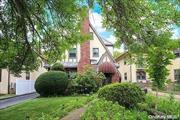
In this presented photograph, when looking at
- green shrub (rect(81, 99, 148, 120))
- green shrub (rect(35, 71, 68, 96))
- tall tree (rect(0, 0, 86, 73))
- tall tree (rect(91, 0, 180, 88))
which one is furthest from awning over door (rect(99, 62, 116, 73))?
green shrub (rect(81, 99, 148, 120))

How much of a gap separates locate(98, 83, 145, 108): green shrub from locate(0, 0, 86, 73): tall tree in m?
2.76

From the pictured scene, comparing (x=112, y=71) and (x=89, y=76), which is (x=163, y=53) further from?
(x=112, y=71)

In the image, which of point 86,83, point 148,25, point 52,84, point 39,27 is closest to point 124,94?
point 148,25

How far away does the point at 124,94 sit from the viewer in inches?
653

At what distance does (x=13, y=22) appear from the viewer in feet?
50.2

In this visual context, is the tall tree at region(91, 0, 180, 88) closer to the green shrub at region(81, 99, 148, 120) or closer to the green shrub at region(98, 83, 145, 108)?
the green shrub at region(98, 83, 145, 108)

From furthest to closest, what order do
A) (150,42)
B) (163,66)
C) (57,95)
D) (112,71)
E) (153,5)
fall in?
(112,71)
(57,95)
(163,66)
(150,42)
(153,5)

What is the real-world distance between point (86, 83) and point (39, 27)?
1665 cm

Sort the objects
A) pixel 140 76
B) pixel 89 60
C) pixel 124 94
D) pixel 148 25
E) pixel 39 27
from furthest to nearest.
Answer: pixel 140 76 < pixel 89 60 < pixel 124 94 < pixel 39 27 < pixel 148 25

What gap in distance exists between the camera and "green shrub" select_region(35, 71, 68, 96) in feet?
102

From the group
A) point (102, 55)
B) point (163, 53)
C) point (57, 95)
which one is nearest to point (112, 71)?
point (102, 55)

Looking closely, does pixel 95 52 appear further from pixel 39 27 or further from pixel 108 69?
pixel 39 27

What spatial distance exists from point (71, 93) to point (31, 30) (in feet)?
55.5

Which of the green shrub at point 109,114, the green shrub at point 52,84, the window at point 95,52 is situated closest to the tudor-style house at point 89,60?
the window at point 95,52
